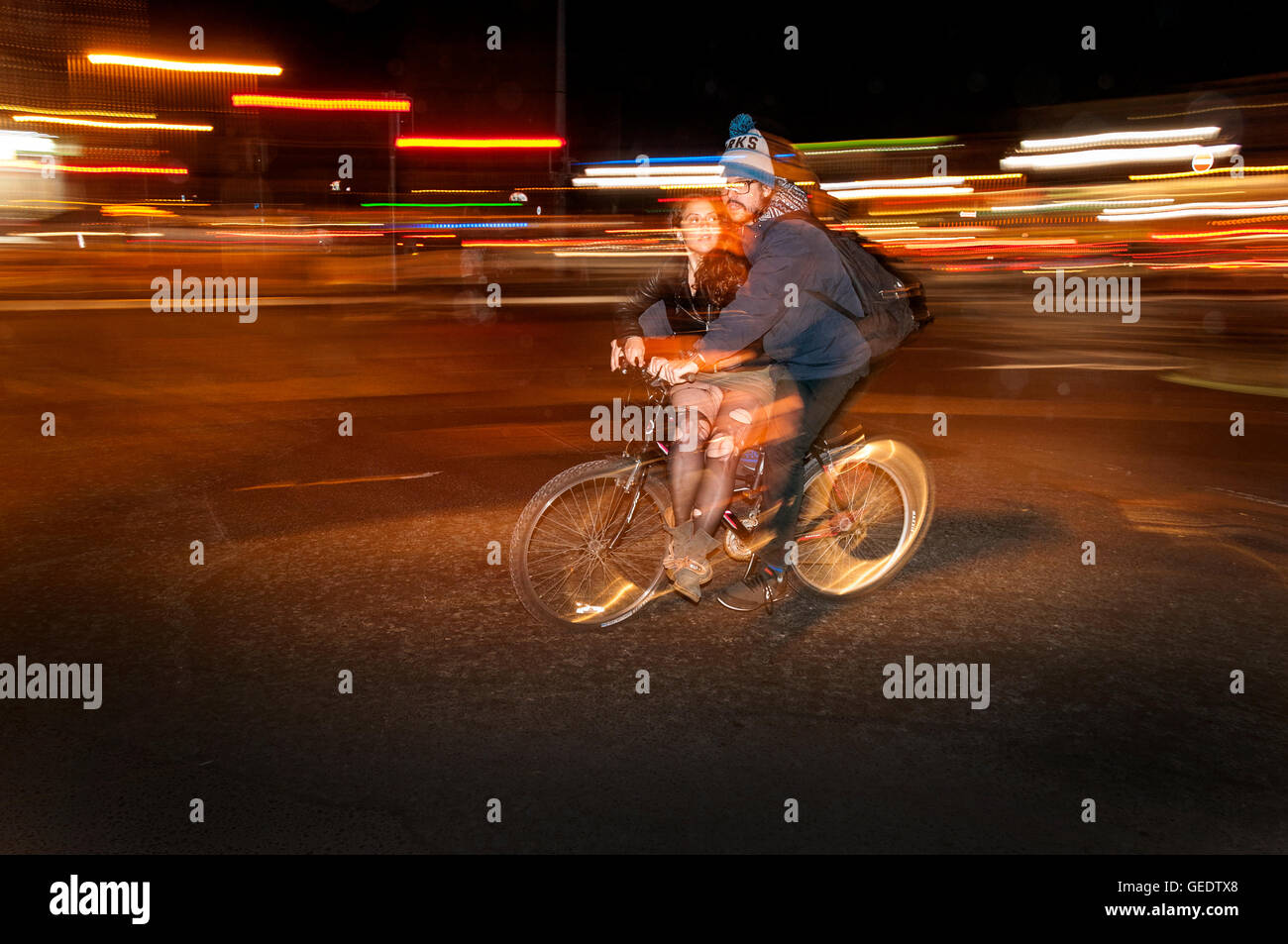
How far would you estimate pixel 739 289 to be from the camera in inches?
189

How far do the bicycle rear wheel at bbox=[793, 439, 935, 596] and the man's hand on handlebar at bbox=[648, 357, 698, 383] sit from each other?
101cm

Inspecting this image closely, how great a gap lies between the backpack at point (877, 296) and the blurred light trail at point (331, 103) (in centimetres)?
2598

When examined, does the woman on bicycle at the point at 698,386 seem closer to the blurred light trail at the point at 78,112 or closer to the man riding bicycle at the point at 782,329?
the man riding bicycle at the point at 782,329

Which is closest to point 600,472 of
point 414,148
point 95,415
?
point 95,415

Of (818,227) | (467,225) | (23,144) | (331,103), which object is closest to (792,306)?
(818,227)

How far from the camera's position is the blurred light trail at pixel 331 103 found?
28.9 meters

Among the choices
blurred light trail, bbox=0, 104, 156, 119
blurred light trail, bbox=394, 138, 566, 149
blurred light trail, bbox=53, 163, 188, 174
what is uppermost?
blurred light trail, bbox=0, 104, 156, 119

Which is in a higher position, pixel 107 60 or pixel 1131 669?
pixel 107 60

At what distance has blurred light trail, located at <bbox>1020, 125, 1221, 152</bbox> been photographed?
3344cm

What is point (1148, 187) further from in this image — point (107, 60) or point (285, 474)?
point (107, 60)

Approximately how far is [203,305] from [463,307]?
5256mm

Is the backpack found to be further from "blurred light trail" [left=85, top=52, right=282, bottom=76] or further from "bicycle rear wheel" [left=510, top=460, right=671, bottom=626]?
"blurred light trail" [left=85, top=52, right=282, bottom=76]

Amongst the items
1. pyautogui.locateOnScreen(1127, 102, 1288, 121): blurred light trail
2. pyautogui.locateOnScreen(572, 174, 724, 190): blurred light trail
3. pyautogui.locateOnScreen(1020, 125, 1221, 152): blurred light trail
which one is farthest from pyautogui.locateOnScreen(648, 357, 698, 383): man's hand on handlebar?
pyautogui.locateOnScreen(1020, 125, 1221, 152): blurred light trail

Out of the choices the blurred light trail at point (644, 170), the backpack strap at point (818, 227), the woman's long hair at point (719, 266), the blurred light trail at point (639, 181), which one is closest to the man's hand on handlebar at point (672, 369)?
the woman's long hair at point (719, 266)
